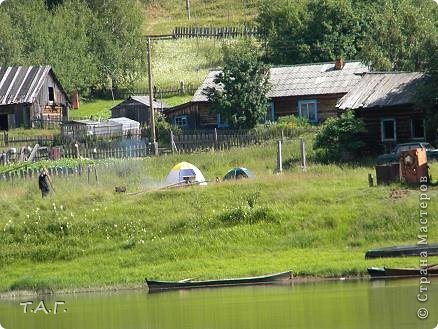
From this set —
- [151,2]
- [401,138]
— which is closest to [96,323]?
[401,138]

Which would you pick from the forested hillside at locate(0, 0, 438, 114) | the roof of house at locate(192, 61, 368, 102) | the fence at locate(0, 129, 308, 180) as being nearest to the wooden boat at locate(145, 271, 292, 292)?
the fence at locate(0, 129, 308, 180)

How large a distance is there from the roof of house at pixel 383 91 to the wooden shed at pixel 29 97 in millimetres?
29301

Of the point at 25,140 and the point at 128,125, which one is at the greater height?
the point at 128,125

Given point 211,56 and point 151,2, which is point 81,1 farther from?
point 151,2

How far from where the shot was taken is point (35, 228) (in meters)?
40.0

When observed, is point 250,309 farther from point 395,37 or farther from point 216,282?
point 395,37

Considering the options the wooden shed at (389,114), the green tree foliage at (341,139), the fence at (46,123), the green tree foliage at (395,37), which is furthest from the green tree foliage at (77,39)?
the green tree foliage at (341,139)

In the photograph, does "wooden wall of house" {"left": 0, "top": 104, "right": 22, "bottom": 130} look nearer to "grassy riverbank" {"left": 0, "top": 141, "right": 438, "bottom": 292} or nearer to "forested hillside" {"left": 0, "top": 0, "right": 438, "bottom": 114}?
"forested hillside" {"left": 0, "top": 0, "right": 438, "bottom": 114}

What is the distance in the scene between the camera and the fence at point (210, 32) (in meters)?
108

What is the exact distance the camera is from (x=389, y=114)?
178ft

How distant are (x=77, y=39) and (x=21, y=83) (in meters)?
14.8

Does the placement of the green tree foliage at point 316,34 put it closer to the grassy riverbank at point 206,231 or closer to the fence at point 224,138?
the fence at point 224,138

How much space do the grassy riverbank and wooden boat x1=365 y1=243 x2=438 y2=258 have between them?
44 cm

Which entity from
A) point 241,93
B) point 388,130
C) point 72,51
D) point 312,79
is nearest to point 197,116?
point 241,93
